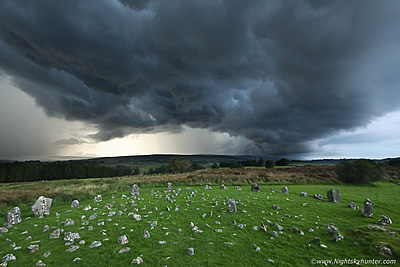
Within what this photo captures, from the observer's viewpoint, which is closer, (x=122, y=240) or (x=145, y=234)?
(x=122, y=240)

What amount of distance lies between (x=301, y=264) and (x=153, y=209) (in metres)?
11.0

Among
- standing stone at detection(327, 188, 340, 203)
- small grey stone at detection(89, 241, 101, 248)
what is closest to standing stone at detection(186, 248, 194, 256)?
small grey stone at detection(89, 241, 101, 248)

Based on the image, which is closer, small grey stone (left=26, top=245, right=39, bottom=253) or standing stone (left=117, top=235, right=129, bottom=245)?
small grey stone (left=26, top=245, right=39, bottom=253)

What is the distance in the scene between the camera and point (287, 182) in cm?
3588

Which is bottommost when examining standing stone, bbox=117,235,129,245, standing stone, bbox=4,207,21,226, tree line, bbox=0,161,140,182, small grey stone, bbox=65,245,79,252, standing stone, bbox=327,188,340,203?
tree line, bbox=0,161,140,182

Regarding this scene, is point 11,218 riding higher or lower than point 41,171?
higher

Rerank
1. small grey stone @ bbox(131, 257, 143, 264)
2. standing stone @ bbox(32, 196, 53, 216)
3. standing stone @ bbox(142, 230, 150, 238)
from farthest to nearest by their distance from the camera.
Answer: standing stone @ bbox(32, 196, 53, 216), standing stone @ bbox(142, 230, 150, 238), small grey stone @ bbox(131, 257, 143, 264)

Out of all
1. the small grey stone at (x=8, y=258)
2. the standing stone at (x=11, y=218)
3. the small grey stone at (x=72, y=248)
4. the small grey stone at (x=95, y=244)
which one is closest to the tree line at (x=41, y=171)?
the standing stone at (x=11, y=218)

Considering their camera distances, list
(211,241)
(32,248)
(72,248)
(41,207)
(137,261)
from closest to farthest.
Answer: (137,261), (32,248), (72,248), (211,241), (41,207)

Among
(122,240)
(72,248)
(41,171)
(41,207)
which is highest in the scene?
(122,240)

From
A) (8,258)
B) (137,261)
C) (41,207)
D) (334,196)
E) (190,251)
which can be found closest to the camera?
(137,261)

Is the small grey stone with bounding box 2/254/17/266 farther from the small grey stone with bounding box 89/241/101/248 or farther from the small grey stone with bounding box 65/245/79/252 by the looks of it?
the small grey stone with bounding box 89/241/101/248

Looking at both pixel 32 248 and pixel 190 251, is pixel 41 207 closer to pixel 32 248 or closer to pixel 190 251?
pixel 32 248

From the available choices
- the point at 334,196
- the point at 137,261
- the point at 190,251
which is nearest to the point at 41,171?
the point at 137,261
